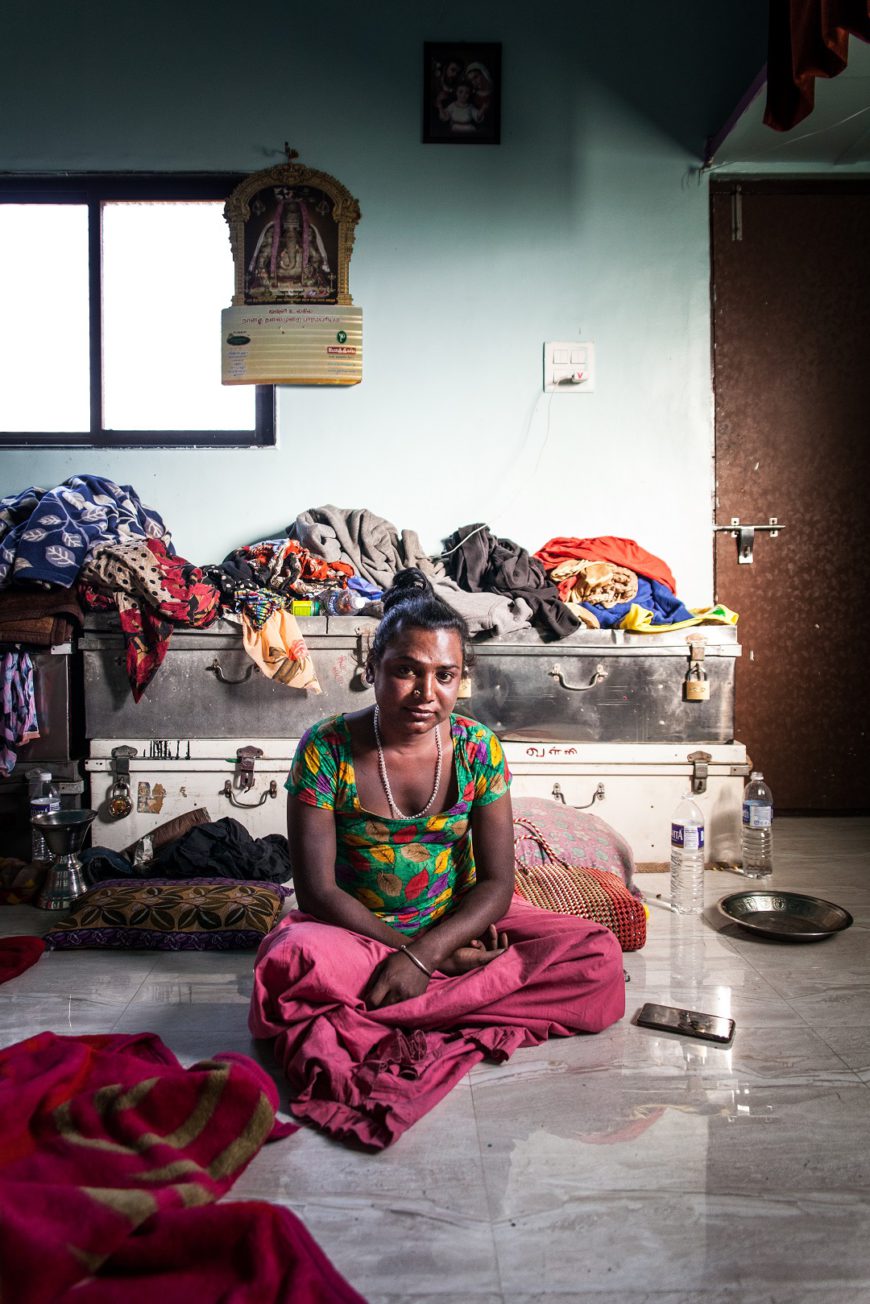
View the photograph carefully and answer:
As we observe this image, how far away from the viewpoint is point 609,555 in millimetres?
3959

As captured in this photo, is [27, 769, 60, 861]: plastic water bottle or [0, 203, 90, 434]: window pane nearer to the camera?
[27, 769, 60, 861]: plastic water bottle

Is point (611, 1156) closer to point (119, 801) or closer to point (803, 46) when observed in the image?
point (119, 801)

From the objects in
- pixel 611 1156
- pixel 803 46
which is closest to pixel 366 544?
pixel 803 46

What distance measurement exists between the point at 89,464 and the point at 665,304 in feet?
9.08

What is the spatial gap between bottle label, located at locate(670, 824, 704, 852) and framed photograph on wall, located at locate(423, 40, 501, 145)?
314 cm

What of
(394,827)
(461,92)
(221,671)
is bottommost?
(394,827)

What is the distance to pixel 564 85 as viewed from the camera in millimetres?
4176

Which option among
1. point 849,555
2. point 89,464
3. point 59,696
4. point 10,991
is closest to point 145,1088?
point 10,991

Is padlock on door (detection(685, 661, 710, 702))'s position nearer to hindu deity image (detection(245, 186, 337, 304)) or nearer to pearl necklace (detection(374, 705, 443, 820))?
pearl necklace (detection(374, 705, 443, 820))

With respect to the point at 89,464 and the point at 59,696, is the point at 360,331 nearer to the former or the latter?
the point at 89,464

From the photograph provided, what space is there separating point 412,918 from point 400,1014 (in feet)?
0.92

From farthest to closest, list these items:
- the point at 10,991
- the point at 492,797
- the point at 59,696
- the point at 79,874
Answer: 1. the point at 59,696
2. the point at 79,874
3. the point at 10,991
4. the point at 492,797

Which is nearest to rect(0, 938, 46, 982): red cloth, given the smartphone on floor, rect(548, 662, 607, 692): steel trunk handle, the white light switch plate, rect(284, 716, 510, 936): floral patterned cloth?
rect(284, 716, 510, 936): floral patterned cloth

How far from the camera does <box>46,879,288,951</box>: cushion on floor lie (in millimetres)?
2779
